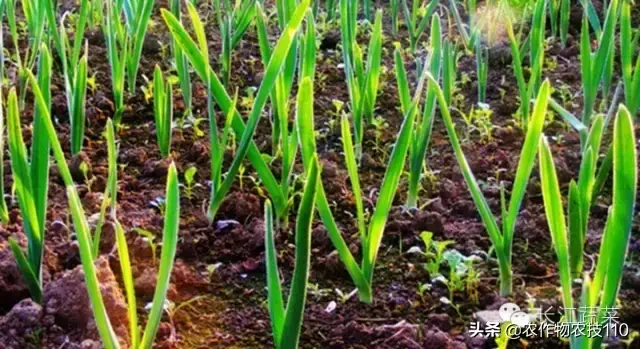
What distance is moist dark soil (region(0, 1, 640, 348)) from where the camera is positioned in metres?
1.23

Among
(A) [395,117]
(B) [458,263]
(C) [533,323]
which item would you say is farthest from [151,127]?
(C) [533,323]

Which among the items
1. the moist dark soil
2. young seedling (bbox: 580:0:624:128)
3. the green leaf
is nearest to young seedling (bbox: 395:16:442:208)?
the moist dark soil

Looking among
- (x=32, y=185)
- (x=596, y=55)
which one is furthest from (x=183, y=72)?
(x=596, y=55)

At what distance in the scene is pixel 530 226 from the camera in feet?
4.96

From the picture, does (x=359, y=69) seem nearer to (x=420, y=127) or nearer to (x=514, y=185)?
(x=420, y=127)

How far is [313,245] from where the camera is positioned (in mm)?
1499

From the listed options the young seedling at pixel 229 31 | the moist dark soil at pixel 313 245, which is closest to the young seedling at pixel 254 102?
the moist dark soil at pixel 313 245

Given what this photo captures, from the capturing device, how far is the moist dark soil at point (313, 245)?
1.23m

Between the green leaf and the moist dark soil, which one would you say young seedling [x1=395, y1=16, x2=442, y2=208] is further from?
the green leaf

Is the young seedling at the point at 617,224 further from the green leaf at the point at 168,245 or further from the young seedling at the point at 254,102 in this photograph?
the young seedling at the point at 254,102

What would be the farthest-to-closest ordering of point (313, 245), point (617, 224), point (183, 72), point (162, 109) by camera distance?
point (183, 72), point (162, 109), point (313, 245), point (617, 224)

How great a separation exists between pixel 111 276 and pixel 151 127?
0.78 metres

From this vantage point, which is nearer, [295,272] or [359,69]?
[295,272]

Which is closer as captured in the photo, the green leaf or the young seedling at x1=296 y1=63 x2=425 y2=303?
the green leaf
